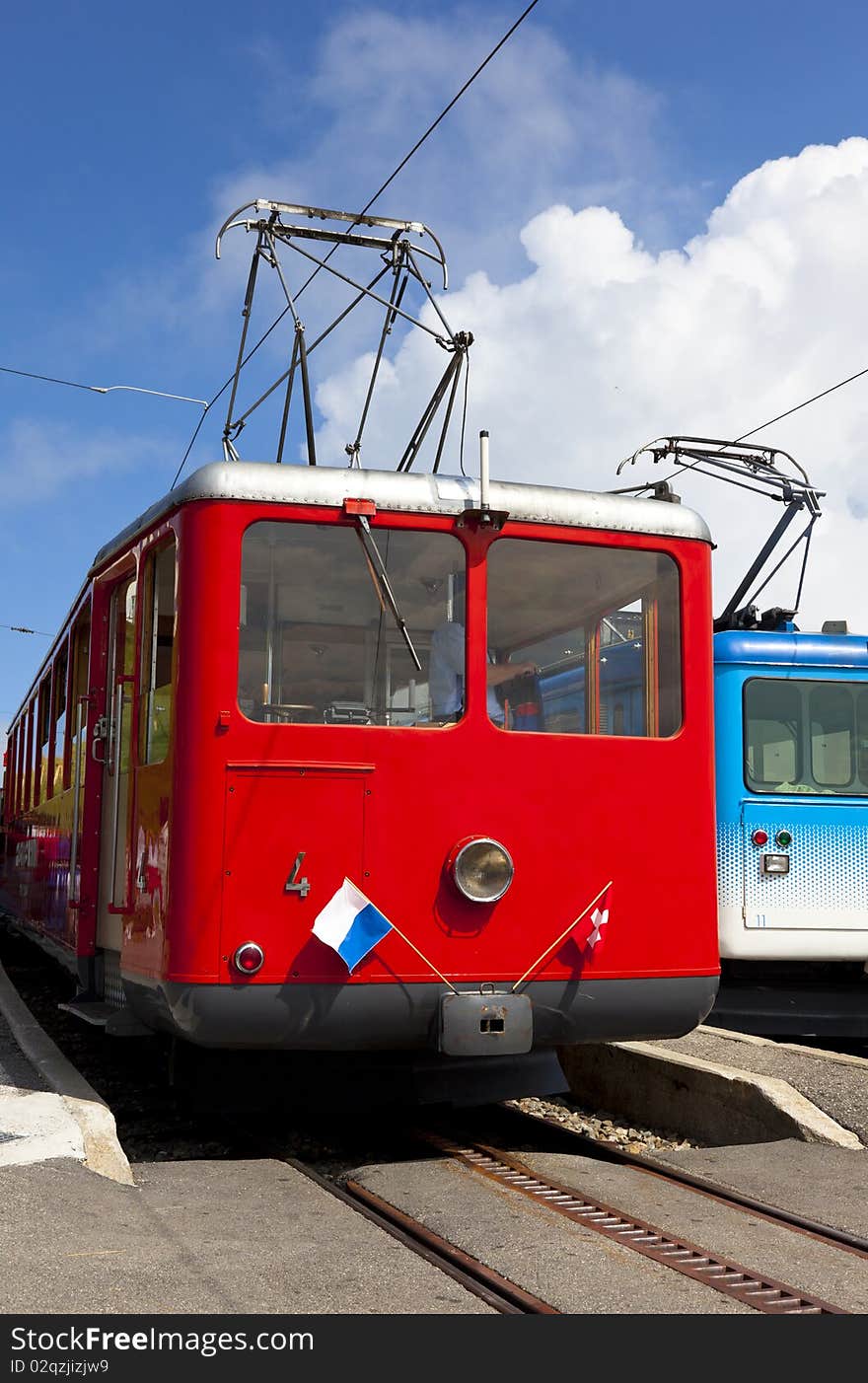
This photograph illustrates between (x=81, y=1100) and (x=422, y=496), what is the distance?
9.81ft

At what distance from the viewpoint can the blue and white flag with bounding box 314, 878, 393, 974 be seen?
18.2 ft

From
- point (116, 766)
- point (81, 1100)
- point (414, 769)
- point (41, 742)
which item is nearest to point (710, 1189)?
point (414, 769)

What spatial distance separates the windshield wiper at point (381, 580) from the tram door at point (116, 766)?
147cm

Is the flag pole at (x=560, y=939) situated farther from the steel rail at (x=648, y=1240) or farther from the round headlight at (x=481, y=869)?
the steel rail at (x=648, y=1240)

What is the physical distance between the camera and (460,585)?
602 centimetres

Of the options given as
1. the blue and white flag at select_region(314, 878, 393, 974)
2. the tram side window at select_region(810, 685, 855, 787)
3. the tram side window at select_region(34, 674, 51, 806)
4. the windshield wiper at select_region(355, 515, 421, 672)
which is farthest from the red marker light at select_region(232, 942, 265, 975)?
the tram side window at select_region(34, 674, 51, 806)

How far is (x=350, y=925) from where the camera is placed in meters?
5.57

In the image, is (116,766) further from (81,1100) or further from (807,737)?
(807,737)

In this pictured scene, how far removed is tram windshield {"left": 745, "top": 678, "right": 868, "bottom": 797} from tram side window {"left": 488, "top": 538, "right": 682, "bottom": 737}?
3.33 meters

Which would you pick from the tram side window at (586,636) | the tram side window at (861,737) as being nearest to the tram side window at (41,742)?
the tram side window at (586,636)

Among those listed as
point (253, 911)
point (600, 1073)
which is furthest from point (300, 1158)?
point (600, 1073)

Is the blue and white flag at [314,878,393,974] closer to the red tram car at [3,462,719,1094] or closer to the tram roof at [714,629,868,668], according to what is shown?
the red tram car at [3,462,719,1094]
